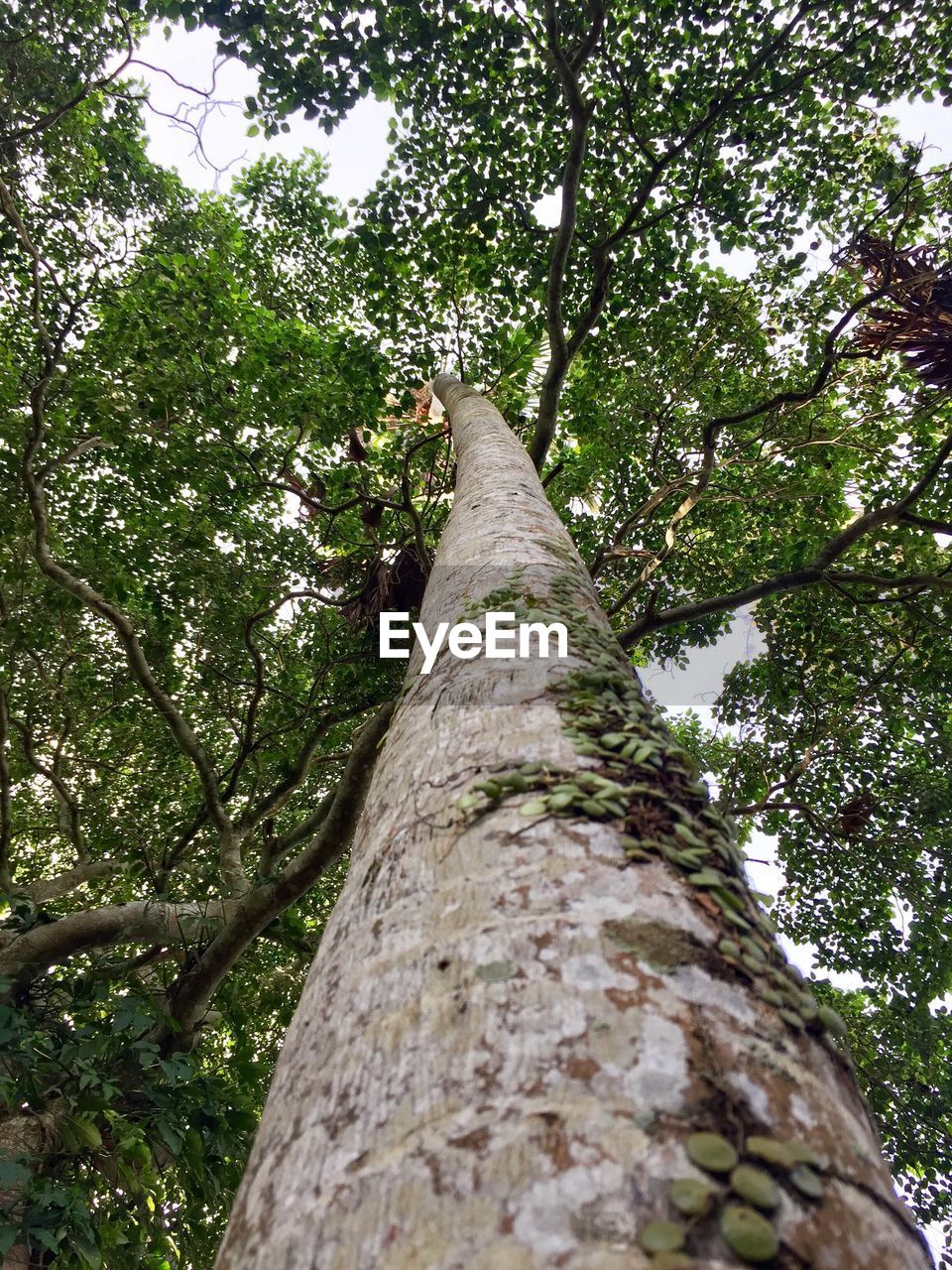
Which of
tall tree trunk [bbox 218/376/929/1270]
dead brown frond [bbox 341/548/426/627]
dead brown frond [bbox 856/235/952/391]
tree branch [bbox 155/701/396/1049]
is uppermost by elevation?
dead brown frond [bbox 856/235/952/391]

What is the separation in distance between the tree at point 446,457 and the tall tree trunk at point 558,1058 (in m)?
2.84

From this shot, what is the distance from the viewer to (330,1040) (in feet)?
2.56

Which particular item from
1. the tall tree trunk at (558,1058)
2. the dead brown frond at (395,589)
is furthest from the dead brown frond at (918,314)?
the tall tree trunk at (558,1058)

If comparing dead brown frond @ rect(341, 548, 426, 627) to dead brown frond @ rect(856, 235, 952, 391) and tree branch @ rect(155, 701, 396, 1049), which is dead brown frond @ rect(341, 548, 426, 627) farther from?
dead brown frond @ rect(856, 235, 952, 391)

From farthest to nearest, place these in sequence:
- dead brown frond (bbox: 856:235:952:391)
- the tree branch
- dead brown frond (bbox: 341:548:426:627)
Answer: dead brown frond (bbox: 341:548:426:627) < dead brown frond (bbox: 856:235:952:391) < the tree branch

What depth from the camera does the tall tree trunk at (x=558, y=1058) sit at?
0.52 m

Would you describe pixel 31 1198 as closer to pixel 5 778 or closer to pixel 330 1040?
pixel 330 1040

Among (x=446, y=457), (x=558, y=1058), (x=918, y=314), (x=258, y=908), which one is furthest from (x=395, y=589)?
(x=558, y=1058)

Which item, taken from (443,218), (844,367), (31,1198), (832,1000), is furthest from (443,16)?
(832,1000)

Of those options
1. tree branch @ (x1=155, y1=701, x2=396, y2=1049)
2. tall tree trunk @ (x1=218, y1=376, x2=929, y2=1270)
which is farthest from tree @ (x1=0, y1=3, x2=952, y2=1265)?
tall tree trunk @ (x1=218, y1=376, x2=929, y2=1270)

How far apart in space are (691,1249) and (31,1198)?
9.11 ft

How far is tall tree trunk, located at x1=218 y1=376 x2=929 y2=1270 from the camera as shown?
52cm

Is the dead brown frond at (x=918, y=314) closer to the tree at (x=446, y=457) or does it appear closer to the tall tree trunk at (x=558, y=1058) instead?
the tree at (x=446, y=457)

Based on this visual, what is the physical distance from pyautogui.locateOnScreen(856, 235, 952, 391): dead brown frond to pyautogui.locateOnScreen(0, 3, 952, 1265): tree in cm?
5
